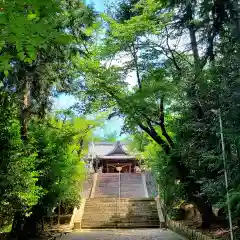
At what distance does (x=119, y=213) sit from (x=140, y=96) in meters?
12.1

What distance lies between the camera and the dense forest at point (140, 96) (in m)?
6.57

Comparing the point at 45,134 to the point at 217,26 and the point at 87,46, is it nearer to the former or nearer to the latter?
the point at 87,46

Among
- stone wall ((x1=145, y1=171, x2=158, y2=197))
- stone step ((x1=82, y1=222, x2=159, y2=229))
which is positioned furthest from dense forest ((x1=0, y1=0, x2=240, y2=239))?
stone wall ((x1=145, y1=171, x2=158, y2=197))

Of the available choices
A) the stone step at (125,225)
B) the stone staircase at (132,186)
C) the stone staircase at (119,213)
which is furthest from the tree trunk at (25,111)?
the stone staircase at (132,186)

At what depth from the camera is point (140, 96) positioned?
9680 mm

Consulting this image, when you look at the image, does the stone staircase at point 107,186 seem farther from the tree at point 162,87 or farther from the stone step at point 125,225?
the tree at point 162,87

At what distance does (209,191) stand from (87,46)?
7.95 metres

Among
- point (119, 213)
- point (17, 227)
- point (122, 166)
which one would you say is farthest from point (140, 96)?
point (122, 166)

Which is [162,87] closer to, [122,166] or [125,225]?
[125,225]

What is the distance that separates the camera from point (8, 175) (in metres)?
8.00

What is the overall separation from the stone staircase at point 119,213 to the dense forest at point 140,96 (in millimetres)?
3720

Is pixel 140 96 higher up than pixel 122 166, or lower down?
lower down

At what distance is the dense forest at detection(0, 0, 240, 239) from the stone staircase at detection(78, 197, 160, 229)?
12.2ft

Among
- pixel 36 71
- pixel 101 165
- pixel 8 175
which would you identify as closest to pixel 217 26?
pixel 8 175
